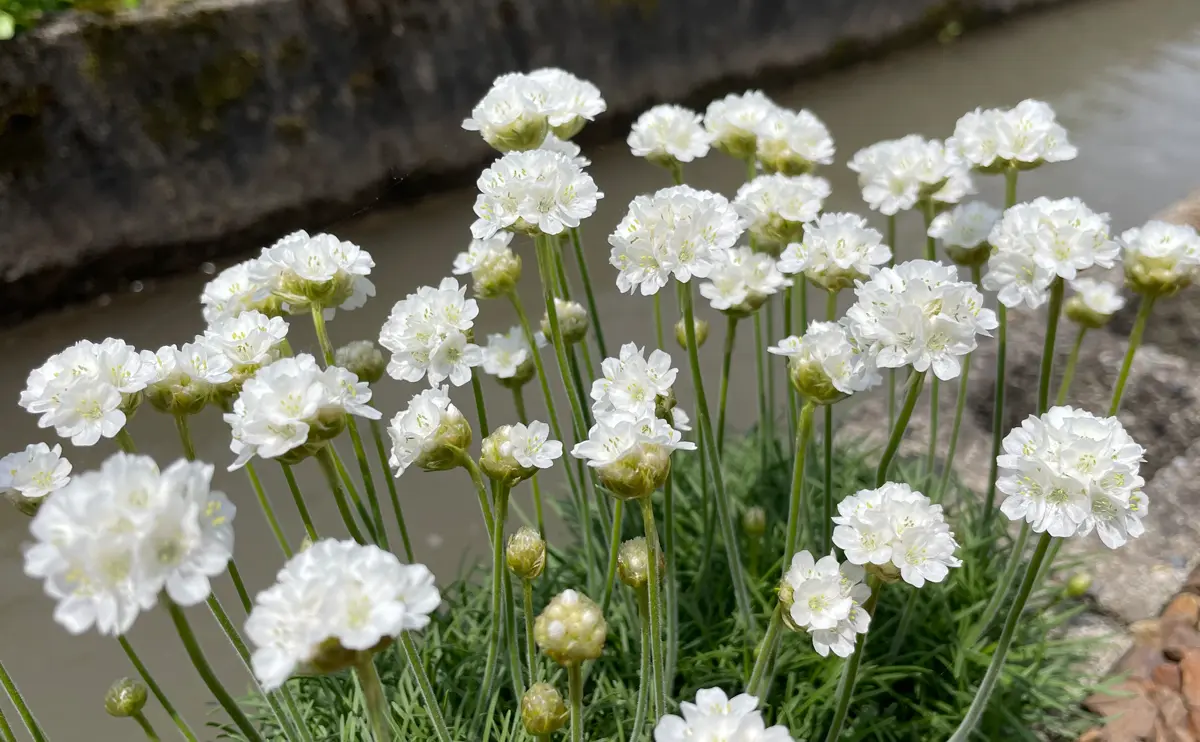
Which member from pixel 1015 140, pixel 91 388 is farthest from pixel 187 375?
pixel 1015 140

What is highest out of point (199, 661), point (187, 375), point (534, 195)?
point (534, 195)

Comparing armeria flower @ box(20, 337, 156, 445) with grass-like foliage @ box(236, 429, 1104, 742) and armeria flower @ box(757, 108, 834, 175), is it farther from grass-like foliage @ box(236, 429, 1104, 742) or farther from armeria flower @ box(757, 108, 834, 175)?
armeria flower @ box(757, 108, 834, 175)

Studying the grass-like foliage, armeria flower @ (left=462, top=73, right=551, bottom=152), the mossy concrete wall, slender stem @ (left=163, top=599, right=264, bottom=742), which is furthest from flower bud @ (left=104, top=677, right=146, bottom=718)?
the mossy concrete wall

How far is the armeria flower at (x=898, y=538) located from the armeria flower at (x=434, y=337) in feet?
1.54

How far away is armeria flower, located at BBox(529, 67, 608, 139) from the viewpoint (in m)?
1.12

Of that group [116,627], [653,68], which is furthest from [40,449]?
[653,68]

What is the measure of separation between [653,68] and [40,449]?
3.10 meters

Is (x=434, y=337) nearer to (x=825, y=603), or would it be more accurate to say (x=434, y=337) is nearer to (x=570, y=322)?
(x=570, y=322)

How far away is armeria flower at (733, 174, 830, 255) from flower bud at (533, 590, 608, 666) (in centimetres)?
60

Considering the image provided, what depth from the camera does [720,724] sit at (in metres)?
0.66

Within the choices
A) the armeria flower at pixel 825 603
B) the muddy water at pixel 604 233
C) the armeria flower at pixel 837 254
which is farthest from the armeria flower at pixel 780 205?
the muddy water at pixel 604 233

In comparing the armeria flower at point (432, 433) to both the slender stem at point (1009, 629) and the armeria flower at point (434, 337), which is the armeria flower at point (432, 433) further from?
the slender stem at point (1009, 629)

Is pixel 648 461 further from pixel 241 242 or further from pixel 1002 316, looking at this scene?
pixel 241 242

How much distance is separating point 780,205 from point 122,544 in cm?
90
